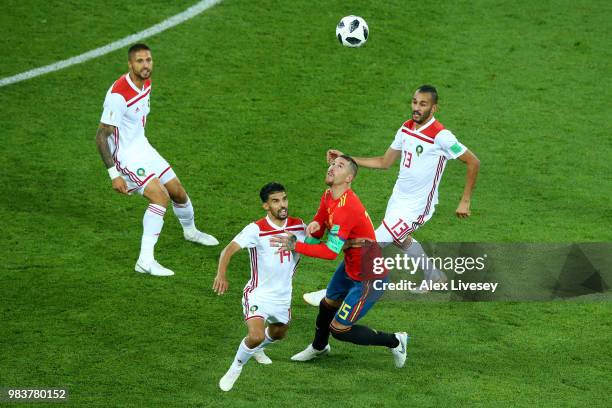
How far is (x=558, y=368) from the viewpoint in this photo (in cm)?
989

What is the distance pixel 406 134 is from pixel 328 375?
2.69m

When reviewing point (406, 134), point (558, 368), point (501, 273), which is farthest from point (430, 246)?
point (558, 368)

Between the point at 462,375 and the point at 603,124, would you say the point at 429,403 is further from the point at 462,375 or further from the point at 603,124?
the point at 603,124

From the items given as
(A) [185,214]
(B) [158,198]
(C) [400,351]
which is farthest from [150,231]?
(C) [400,351]

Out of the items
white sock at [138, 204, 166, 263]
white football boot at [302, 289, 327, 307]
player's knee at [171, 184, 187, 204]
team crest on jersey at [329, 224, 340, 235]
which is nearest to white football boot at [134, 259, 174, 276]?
white sock at [138, 204, 166, 263]

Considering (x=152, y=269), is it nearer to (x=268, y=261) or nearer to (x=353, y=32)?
(x=268, y=261)

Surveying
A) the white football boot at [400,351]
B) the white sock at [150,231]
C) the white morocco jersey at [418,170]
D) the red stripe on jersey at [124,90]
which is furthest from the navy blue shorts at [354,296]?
the red stripe on jersey at [124,90]

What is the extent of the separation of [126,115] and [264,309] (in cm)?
328

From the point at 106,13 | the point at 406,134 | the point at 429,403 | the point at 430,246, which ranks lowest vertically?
the point at 429,403

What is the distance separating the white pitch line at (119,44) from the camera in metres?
16.2

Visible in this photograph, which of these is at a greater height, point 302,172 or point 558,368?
point 302,172

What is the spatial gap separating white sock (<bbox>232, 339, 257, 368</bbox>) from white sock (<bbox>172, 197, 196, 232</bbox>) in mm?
3168

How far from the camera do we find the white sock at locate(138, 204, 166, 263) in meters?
11.7

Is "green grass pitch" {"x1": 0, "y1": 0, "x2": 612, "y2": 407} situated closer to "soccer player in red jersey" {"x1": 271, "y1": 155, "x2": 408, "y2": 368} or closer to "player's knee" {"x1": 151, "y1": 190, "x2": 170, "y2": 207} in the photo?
"soccer player in red jersey" {"x1": 271, "y1": 155, "x2": 408, "y2": 368}
